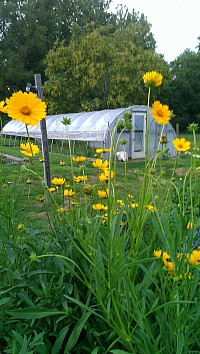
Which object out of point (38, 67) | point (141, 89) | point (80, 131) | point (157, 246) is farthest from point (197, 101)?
point (157, 246)

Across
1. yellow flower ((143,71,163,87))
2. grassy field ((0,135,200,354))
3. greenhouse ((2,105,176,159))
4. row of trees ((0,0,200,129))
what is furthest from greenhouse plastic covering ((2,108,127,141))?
yellow flower ((143,71,163,87))

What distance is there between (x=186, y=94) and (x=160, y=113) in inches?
1188

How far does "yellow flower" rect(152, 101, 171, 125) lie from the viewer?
35.7 inches

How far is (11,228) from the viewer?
1.24 m

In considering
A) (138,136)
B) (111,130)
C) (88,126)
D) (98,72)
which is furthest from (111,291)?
(98,72)

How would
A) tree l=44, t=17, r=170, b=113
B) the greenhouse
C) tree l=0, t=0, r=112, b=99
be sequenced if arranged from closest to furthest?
the greenhouse
tree l=44, t=17, r=170, b=113
tree l=0, t=0, r=112, b=99

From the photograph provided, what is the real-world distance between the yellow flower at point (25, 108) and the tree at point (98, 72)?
1491cm

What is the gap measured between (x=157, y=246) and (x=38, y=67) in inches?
967

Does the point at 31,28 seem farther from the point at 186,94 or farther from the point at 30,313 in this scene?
the point at 30,313

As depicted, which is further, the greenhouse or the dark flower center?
A: the greenhouse

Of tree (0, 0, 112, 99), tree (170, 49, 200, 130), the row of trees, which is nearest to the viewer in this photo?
the row of trees

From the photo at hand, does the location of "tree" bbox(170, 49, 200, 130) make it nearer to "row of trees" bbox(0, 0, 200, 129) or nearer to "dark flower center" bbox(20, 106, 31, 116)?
"row of trees" bbox(0, 0, 200, 129)

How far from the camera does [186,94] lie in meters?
29.5

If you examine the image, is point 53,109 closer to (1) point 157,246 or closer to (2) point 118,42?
(2) point 118,42
